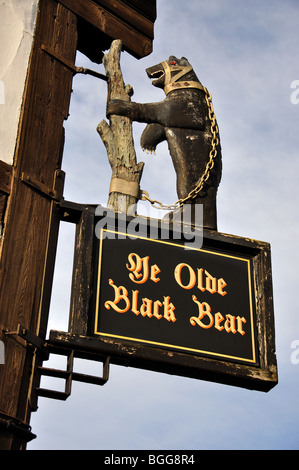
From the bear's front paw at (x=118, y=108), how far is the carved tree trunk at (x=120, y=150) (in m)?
0.04

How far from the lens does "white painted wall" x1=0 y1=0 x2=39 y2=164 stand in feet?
21.2

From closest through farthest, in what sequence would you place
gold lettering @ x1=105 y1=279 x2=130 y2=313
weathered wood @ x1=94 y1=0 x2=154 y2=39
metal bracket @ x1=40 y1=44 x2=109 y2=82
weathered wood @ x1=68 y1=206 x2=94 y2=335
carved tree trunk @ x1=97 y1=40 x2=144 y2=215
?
1. weathered wood @ x1=68 y1=206 x2=94 y2=335
2. gold lettering @ x1=105 y1=279 x2=130 y2=313
3. carved tree trunk @ x1=97 y1=40 x2=144 y2=215
4. metal bracket @ x1=40 y1=44 x2=109 y2=82
5. weathered wood @ x1=94 y1=0 x2=154 y2=39

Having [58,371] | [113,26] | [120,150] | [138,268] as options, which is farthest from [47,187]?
[113,26]

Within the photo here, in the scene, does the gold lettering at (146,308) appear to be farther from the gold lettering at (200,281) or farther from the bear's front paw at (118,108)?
the bear's front paw at (118,108)

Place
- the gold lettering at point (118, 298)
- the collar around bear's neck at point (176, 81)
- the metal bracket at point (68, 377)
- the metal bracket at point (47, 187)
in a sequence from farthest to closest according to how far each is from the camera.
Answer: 1. the collar around bear's neck at point (176, 81)
2. the metal bracket at point (47, 187)
3. the gold lettering at point (118, 298)
4. the metal bracket at point (68, 377)

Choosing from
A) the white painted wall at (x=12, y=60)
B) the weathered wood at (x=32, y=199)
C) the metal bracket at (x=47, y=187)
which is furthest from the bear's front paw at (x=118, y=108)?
the metal bracket at (x=47, y=187)

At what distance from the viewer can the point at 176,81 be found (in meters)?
7.57

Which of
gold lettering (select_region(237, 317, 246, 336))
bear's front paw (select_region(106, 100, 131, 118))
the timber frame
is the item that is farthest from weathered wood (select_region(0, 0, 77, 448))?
gold lettering (select_region(237, 317, 246, 336))

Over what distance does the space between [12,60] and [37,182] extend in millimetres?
1236

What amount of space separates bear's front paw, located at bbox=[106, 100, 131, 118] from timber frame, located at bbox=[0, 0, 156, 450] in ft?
1.27

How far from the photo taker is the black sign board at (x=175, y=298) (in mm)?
5875

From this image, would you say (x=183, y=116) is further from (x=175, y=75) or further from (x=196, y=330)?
(x=196, y=330)

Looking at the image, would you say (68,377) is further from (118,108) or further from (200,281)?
(118,108)

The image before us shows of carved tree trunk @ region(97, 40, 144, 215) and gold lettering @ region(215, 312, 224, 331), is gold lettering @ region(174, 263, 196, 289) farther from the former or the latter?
carved tree trunk @ region(97, 40, 144, 215)
